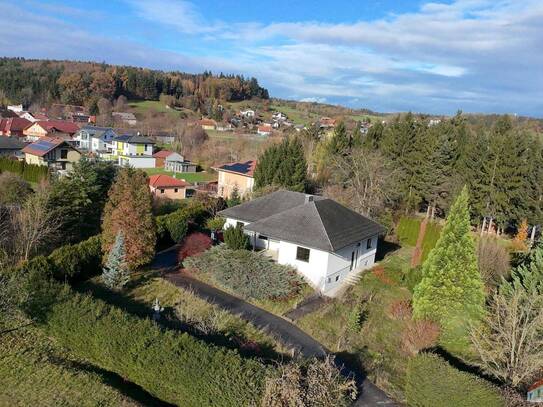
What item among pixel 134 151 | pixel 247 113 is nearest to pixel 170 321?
pixel 134 151

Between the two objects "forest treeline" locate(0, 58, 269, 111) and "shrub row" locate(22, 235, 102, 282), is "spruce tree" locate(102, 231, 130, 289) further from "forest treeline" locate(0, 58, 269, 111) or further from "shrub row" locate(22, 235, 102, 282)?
"forest treeline" locate(0, 58, 269, 111)

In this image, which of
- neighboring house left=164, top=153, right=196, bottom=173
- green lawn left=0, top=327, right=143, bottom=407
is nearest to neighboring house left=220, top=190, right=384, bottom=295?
green lawn left=0, top=327, right=143, bottom=407

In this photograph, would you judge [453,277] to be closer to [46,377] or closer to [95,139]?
[46,377]

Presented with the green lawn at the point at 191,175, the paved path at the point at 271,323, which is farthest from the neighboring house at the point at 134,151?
the paved path at the point at 271,323

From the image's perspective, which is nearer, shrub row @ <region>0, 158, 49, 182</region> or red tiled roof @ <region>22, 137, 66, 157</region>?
shrub row @ <region>0, 158, 49, 182</region>

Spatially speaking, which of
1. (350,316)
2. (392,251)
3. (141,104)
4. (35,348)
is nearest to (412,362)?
(350,316)

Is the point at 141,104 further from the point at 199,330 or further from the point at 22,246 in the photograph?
the point at 199,330
